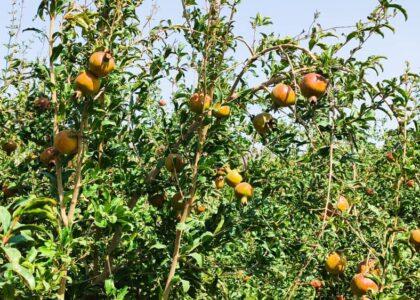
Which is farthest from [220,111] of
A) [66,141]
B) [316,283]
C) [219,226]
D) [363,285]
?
[316,283]

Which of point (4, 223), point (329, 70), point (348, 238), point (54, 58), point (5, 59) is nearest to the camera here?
point (4, 223)

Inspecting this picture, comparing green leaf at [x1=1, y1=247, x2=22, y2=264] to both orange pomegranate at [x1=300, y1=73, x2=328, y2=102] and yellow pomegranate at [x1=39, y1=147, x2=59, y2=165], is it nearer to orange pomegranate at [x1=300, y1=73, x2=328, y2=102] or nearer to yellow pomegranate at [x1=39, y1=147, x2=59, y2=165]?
yellow pomegranate at [x1=39, y1=147, x2=59, y2=165]

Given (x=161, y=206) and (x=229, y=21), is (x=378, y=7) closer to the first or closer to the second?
(x=229, y=21)

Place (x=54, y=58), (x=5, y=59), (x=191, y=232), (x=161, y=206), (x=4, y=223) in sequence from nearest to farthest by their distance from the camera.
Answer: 1. (x=4, y=223)
2. (x=54, y=58)
3. (x=191, y=232)
4. (x=161, y=206)
5. (x=5, y=59)

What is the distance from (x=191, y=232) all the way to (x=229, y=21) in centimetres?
124

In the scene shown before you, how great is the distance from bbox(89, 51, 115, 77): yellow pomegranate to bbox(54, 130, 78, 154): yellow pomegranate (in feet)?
1.09

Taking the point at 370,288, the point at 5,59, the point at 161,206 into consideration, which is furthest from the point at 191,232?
the point at 5,59

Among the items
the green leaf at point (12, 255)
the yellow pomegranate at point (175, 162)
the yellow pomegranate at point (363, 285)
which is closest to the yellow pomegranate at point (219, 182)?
the yellow pomegranate at point (175, 162)

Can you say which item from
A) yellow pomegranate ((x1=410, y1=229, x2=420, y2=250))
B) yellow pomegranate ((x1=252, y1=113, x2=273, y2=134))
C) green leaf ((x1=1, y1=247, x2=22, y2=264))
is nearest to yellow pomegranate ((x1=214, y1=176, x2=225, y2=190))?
yellow pomegranate ((x1=252, y1=113, x2=273, y2=134))

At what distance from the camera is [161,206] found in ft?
10.2

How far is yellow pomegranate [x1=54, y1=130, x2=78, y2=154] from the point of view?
2.44m

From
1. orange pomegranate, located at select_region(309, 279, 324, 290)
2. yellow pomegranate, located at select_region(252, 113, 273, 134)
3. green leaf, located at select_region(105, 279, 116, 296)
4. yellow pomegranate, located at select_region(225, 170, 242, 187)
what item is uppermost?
yellow pomegranate, located at select_region(252, 113, 273, 134)

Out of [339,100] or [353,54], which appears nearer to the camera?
[353,54]

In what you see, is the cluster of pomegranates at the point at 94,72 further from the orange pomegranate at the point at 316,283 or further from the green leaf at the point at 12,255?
the orange pomegranate at the point at 316,283
